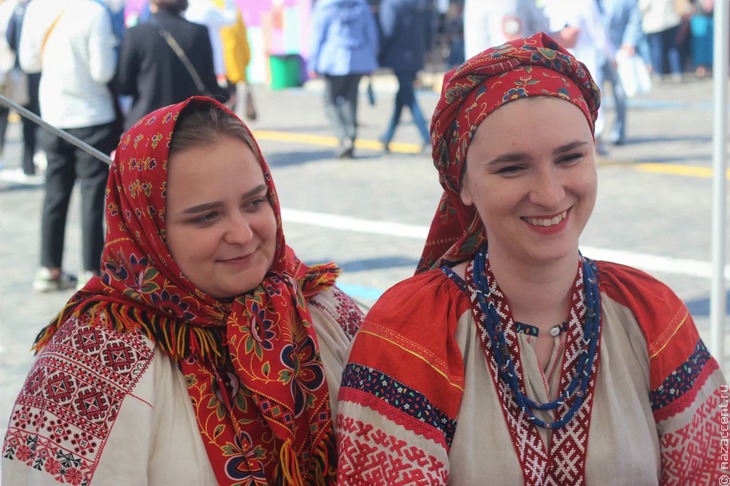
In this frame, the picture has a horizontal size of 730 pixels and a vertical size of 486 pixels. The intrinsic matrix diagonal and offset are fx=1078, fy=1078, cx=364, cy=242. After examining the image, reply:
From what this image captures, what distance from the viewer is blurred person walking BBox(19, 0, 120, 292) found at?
6672mm

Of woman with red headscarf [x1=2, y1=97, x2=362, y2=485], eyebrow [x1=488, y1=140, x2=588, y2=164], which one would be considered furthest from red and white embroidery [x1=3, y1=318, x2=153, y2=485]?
eyebrow [x1=488, y1=140, x2=588, y2=164]

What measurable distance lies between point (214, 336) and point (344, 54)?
9.02 m

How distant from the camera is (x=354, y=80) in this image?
1147 centimetres

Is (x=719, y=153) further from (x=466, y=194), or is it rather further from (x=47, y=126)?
(x=47, y=126)

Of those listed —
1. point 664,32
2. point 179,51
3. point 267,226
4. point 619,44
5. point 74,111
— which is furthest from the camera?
point 664,32

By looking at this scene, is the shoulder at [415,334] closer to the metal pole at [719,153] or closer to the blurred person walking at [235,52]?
the metal pole at [719,153]

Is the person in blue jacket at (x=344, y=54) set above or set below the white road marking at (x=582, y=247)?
above

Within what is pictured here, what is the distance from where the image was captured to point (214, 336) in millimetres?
2480

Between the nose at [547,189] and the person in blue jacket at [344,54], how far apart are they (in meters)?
9.15

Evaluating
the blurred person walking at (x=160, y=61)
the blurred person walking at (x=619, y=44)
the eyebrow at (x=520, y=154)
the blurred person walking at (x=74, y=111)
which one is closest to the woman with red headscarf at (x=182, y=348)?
the eyebrow at (x=520, y=154)

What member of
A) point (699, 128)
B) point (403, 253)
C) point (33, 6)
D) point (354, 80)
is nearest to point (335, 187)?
point (354, 80)

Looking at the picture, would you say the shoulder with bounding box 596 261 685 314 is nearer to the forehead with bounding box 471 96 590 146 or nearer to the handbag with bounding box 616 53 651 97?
the forehead with bounding box 471 96 590 146

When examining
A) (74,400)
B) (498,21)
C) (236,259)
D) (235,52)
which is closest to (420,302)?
(236,259)

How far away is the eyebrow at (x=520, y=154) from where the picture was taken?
224cm
